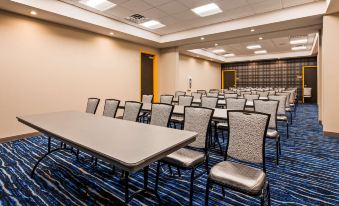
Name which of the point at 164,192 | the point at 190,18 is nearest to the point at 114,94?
the point at 190,18

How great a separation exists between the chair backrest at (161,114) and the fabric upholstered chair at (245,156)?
2.95 ft

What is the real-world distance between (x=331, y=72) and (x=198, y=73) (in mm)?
7506

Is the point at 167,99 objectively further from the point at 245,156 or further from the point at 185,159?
the point at 245,156

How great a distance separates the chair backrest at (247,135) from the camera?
71.9 inches

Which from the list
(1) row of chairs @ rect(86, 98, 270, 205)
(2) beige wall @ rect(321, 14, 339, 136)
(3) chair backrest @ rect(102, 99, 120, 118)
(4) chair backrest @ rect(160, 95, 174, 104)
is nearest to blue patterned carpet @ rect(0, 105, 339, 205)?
(1) row of chairs @ rect(86, 98, 270, 205)

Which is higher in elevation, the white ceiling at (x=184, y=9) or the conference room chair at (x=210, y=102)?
the white ceiling at (x=184, y=9)

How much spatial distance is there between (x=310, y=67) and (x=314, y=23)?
27.3 ft

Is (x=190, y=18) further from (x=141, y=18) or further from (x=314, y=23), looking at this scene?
(x=314, y=23)

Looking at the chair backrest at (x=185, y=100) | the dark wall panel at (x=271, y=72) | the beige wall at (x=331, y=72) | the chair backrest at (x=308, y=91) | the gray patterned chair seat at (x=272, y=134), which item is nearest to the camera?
the gray patterned chair seat at (x=272, y=134)

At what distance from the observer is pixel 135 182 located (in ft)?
8.17

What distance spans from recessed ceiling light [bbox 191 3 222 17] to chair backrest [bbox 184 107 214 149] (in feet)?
11.7

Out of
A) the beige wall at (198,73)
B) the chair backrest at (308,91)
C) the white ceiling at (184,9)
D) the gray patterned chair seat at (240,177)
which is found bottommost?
the gray patterned chair seat at (240,177)

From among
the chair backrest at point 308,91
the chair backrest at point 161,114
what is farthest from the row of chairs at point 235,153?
the chair backrest at point 308,91

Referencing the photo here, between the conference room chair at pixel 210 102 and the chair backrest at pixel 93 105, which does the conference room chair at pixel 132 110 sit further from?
the conference room chair at pixel 210 102
